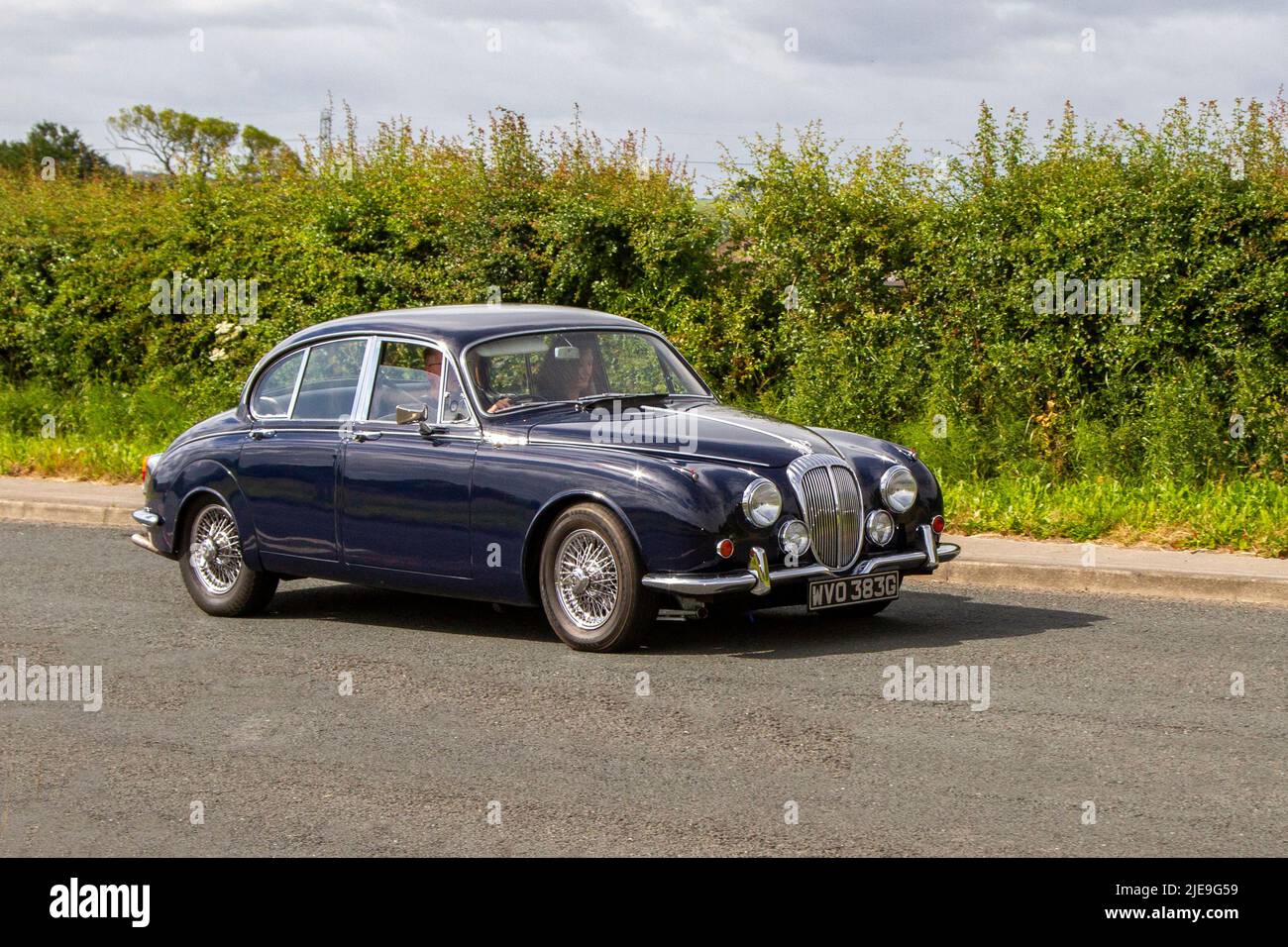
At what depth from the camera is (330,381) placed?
1050 centimetres

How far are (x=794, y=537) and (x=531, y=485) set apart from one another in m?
1.43

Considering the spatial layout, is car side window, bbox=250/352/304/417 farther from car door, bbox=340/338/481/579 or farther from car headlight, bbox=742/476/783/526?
car headlight, bbox=742/476/783/526

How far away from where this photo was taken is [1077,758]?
6789 mm

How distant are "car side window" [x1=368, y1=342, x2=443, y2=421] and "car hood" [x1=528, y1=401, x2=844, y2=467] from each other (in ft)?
2.58

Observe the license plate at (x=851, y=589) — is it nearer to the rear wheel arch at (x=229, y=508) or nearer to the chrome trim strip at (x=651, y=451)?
the chrome trim strip at (x=651, y=451)

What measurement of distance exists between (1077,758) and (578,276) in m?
10.9

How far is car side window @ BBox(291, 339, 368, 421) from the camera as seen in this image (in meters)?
10.3

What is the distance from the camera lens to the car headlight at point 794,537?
888cm

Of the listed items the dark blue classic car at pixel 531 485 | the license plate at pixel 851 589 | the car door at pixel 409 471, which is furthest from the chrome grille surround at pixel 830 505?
the car door at pixel 409 471

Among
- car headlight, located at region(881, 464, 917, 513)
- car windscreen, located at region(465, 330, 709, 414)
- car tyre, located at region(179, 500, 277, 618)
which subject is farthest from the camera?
car tyre, located at region(179, 500, 277, 618)

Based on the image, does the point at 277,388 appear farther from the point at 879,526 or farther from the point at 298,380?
the point at 879,526

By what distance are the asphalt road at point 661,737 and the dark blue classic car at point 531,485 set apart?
0.38 m

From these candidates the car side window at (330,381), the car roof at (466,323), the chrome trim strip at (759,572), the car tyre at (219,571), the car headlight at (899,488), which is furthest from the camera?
the car tyre at (219,571)

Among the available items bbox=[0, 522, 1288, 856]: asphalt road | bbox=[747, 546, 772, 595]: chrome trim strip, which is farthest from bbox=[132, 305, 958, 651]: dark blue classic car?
bbox=[0, 522, 1288, 856]: asphalt road
